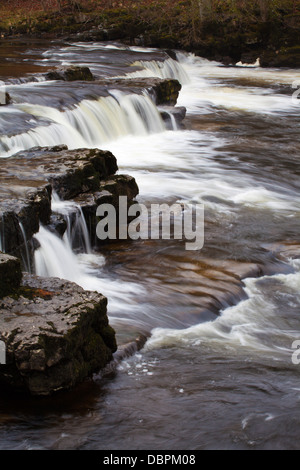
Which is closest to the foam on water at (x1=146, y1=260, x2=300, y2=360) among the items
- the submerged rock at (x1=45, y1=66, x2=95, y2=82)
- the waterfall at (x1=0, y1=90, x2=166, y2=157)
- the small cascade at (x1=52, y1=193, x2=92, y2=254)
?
the small cascade at (x1=52, y1=193, x2=92, y2=254)

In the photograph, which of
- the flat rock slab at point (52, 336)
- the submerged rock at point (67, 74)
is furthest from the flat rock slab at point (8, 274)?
the submerged rock at point (67, 74)

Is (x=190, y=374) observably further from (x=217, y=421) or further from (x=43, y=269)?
(x=43, y=269)

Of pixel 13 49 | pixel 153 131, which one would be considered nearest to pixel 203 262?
pixel 153 131

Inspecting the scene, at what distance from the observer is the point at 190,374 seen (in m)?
4.58

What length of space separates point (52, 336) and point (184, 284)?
8.32 feet

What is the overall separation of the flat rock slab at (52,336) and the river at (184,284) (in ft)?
0.45

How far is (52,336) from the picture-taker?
397 centimetres

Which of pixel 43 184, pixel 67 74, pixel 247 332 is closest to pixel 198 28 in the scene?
pixel 67 74

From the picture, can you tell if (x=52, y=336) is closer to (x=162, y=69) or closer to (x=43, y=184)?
(x=43, y=184)

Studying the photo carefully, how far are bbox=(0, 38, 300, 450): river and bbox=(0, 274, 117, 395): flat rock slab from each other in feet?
0.45

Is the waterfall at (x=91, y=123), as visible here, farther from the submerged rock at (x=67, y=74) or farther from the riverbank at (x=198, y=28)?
the riverbank at (x=198, y=28)

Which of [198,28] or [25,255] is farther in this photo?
[198,28]

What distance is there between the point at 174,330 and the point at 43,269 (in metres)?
1.59

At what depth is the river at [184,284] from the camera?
3906 mm
